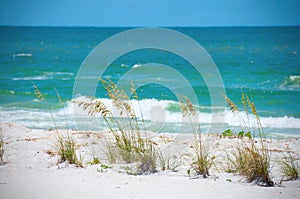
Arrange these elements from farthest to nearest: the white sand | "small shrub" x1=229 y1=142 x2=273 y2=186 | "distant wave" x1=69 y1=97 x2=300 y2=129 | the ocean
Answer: "distant wave" x1=69 y1=97 x2=300 y2=129 → the ocean → "small shrub" x1=229 y1=142 x2=273 y2=186 → the white sand

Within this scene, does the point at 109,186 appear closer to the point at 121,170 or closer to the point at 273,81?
the point at 121,170

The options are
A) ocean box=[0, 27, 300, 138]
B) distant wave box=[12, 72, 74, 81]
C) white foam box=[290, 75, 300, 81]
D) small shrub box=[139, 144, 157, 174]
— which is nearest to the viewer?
small shrub box=[139, 144, 157, 174]

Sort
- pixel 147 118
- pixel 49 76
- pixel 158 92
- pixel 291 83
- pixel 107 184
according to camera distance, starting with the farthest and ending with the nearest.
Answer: pixel 49 76 → pixel 291 83 → pixel 158 92 → pixel 147 118 → pixel 107 184

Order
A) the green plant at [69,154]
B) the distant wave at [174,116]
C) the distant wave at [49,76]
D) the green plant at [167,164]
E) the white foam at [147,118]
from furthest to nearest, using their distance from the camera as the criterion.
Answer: the distant wave at [49,76] < the distant wave at [174,116] < the white foam at [147,118] < the green plant at [69,154] < the green plant at [167,164]

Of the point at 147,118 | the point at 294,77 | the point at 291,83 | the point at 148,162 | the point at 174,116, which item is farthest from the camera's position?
the point at 294,77

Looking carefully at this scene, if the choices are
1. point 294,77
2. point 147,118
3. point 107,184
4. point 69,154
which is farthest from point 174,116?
point 294,77

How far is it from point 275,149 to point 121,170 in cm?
353

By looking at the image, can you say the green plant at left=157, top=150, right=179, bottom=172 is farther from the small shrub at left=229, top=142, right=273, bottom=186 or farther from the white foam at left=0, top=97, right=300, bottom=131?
the white foam at left=0, top=97, right=300, bottom=131

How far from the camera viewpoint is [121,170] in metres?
6.13

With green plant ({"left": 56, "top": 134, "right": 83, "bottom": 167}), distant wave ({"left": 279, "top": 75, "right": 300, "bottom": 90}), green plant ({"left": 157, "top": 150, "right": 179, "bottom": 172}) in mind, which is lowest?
green plant ({"left": 157, "top": 150, "right": 179, "bottom": 172})

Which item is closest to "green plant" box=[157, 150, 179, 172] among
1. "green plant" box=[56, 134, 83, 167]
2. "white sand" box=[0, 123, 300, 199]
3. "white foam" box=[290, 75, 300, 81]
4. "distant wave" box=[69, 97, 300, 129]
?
"white sand" box=[0, 123, 300, 199]

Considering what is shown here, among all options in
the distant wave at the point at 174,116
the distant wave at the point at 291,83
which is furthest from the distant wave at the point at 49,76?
the distant wave at the point at 291,83

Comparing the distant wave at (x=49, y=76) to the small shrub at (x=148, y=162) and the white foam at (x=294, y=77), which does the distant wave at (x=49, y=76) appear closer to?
the white foam at (x=294, y=77)

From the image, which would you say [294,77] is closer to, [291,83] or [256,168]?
[291,83]
